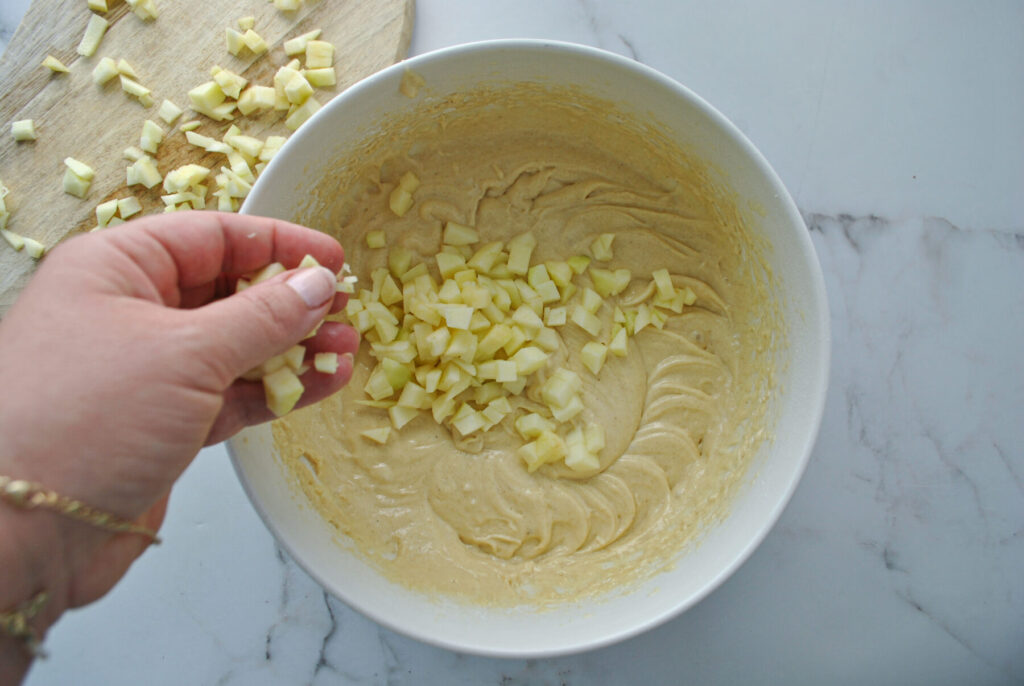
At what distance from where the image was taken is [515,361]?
6.23ft

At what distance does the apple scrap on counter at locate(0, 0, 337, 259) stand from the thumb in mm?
723

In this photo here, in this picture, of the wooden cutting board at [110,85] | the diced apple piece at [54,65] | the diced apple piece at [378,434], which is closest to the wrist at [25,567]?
the diced apple piece at [378,434]

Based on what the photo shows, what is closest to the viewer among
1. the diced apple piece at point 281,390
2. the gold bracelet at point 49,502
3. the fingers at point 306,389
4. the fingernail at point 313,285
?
the gold bracelet at point 49,502

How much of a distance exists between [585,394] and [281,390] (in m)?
0.89

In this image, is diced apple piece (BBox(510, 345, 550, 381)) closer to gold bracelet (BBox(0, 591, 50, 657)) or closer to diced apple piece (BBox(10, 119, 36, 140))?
gold bracelet (BBox(0, 591, 50, 657))

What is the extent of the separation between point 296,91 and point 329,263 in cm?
63

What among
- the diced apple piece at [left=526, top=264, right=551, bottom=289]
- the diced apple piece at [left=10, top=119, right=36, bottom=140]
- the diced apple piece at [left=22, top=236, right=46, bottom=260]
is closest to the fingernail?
the diced apple piece at [left=526, top=264, right=551, bottom=289]

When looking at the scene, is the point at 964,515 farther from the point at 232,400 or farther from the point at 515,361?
the point at 232,400

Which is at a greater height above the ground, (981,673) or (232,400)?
(232,400)

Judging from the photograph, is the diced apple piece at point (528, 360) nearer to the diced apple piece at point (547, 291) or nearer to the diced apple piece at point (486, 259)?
the diced apple piece at point (547, 291)

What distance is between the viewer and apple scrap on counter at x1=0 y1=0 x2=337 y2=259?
1891 mm

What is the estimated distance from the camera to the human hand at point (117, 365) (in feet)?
3.70

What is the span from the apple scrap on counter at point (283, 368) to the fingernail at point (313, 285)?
0.06 meters

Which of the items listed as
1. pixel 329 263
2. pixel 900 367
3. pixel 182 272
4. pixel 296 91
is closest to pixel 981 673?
pixel 900 367
